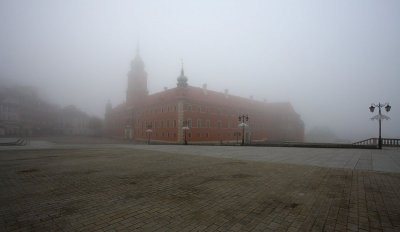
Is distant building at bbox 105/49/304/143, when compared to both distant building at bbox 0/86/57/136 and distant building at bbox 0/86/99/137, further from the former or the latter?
distant building at bbox 0/86/57/136

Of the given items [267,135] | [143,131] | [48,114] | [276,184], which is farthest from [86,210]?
[48,114]

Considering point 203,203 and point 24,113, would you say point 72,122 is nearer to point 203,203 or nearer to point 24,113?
point 24,113

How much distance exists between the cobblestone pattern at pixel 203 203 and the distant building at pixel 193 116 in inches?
1221

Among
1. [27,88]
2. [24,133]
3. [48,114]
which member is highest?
[27,88]

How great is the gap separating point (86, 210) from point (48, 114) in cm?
9020

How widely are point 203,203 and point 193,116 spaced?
40.1 meters

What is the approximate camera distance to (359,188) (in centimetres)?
553

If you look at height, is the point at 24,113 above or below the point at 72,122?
above

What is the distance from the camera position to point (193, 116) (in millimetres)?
44469

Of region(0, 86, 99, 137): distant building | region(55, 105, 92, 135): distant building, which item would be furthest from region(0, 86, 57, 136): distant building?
region(55, 105, 92, 135): distant building

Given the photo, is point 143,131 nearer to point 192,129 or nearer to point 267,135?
point 192,129

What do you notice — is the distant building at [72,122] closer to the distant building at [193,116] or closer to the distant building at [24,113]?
the distant building at [24,113]

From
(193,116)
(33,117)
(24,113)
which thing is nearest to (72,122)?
(33,117)

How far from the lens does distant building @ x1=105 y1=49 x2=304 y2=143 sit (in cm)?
4434
